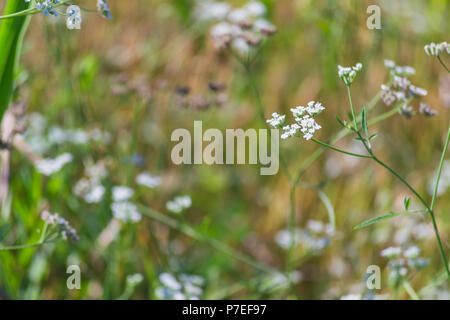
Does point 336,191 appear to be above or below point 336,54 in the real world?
below

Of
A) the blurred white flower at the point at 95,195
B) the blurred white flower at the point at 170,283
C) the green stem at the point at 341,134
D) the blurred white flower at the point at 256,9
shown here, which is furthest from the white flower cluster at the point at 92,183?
the blurred white flower at the point at 256,9

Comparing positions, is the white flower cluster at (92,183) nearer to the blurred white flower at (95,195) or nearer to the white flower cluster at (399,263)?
the blurred white flower at (95,195)

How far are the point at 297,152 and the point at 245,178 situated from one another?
23cm

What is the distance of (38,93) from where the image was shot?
1.74 metres

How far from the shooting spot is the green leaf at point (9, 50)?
0.94 meters

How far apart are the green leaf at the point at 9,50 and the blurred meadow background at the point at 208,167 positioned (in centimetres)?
19

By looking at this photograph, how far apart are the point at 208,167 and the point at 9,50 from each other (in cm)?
113

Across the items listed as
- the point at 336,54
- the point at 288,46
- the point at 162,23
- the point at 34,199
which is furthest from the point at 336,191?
the point at 162,23

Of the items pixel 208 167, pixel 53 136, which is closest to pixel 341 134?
pixel 53 136

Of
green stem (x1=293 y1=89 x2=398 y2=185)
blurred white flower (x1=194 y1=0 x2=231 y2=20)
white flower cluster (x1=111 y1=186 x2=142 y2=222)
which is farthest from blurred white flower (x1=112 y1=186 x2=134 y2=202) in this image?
blurred white flower (x1=194 y1=0 x2=231 y2=20)

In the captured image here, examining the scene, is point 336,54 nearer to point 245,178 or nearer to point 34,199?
point 245,178

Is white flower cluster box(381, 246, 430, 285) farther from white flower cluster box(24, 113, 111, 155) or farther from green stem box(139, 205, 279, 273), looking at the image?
white flower cluster box(24, 113, 111, 155)

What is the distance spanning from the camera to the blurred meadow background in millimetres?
1295
